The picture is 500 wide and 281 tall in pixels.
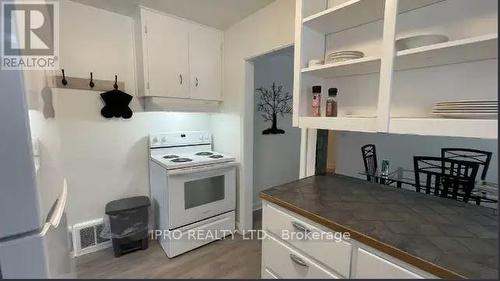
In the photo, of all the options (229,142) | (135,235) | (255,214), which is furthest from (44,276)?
(255,214)

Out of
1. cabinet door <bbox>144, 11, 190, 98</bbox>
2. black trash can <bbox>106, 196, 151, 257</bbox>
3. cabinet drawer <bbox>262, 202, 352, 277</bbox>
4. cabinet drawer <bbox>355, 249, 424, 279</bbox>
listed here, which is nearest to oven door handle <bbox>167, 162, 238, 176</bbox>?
black trash can <bbox>106, 196, 151, 257</bbox>

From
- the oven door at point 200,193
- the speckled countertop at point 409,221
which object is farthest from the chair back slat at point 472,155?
the oven door at point 200,193

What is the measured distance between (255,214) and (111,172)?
1.81 metres

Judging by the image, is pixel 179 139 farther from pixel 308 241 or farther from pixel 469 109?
pixel 469 109

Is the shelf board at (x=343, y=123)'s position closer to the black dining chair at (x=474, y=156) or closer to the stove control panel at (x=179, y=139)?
the black dining chair at (x=474, y=156)

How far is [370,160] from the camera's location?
1438mm

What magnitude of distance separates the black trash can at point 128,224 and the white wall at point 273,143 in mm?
1512

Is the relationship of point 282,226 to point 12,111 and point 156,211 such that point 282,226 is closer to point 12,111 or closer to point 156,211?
point 12,111

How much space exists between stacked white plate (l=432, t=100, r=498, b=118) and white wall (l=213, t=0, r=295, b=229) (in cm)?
119

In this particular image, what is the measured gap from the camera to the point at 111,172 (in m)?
2.17

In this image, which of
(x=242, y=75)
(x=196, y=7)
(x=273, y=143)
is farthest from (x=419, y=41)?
(x=273, y=143)

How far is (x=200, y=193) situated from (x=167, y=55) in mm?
1335

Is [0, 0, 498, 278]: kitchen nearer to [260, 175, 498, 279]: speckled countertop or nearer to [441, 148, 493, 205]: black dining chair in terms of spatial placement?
[441, 148, 493, 205]: black dining chair

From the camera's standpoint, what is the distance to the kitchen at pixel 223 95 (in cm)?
102
